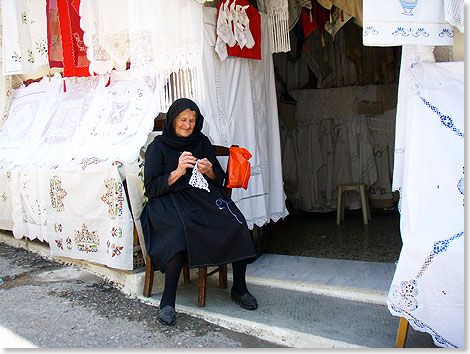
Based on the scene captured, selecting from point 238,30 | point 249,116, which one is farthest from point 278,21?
point 249,116

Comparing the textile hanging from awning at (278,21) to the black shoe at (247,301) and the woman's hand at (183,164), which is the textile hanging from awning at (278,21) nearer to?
the woman's hand at (183,164)

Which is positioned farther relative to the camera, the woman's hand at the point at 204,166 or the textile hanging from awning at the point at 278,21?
the textile hanging from awning at the point at 278,21

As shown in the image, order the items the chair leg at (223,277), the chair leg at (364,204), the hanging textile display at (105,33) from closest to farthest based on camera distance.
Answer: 1. the chair leg at (223,277)
2. the hanging textile display at (105,33)
3. the chair leg at (364,204)

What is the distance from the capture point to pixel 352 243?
491 cm

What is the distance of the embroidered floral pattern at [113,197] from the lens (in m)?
3.47

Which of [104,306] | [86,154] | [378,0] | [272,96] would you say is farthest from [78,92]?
[378,0]

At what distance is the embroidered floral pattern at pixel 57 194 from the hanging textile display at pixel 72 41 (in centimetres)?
110

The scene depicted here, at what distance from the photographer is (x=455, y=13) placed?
243 centimetres

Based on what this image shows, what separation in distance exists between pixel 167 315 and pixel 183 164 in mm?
985

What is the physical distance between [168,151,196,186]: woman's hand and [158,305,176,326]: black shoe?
2.78 ft

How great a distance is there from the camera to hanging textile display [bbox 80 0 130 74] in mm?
3889

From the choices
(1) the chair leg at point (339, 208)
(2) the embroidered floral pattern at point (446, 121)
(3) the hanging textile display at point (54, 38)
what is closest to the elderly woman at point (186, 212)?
(2) the embroidered floral pattern at point (446, 121)

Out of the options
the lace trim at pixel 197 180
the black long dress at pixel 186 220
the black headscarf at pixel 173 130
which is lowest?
the black long dress at pixel 186 220

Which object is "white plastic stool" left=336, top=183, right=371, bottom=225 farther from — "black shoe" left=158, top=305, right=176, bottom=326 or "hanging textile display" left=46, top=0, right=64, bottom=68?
"hanging textile display" left=46, top=0, right=64, bottom=68
